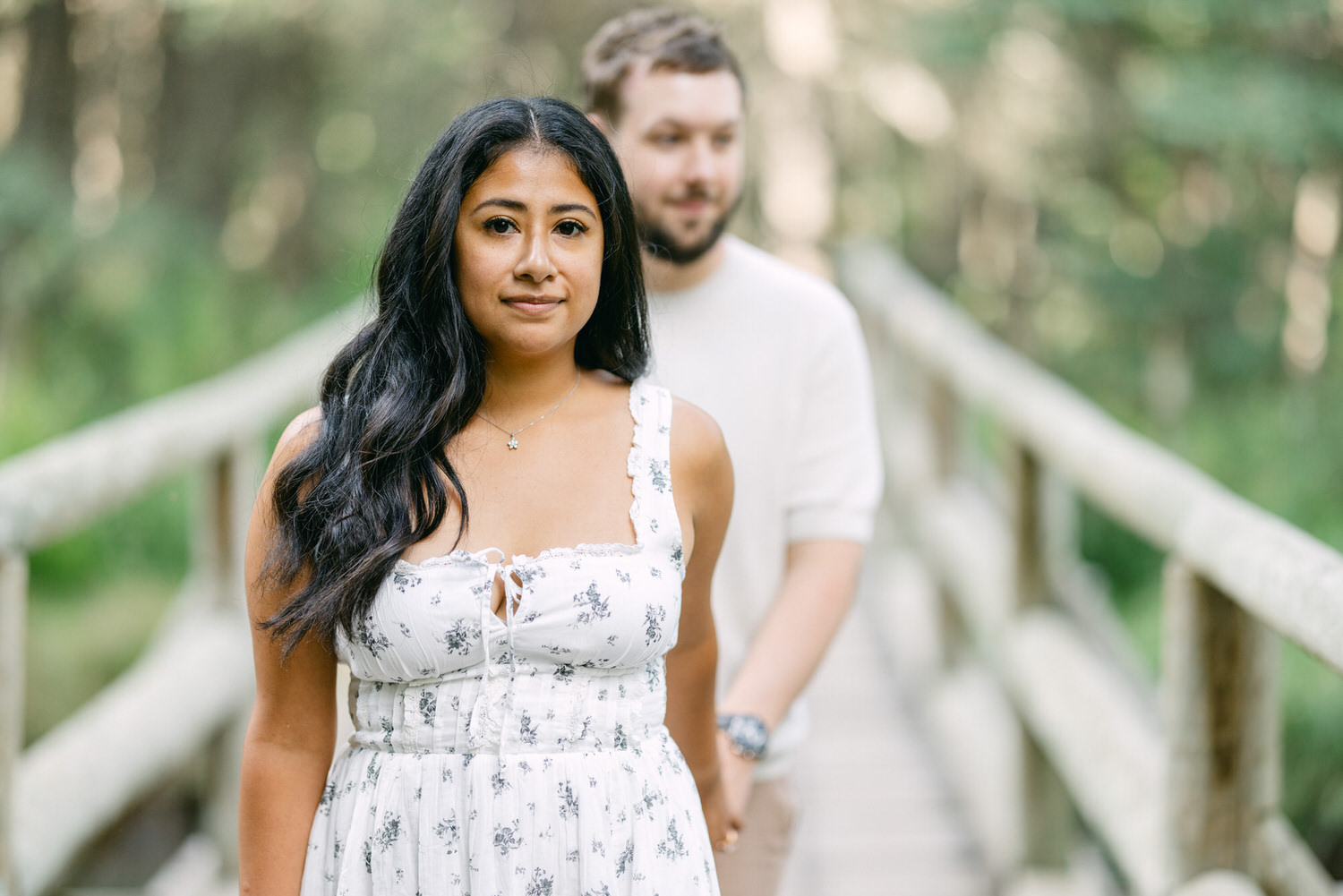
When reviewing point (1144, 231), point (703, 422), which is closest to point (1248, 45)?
point (1144, 231)

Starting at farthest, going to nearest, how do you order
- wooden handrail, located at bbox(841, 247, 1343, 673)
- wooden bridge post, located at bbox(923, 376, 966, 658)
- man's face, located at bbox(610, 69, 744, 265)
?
wooden bridge post, located at bbox(923, 376, 966, 658) → man's face, located at bbox(610, 69, 744, 265) → wooden handrail, located at bbox(841, 247, 1343, 673)

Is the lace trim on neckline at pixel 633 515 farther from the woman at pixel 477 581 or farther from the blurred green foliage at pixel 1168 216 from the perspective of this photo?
the blurred green foliage at pixel 1168 216

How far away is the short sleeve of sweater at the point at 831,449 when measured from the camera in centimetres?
216

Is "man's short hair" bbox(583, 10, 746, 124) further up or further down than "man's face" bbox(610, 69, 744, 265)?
further up

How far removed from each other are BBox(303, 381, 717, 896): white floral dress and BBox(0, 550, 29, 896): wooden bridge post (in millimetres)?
728

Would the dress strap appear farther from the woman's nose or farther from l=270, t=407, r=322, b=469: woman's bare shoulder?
l=270, t=407, r=322, b=469: woman's bare shoulder

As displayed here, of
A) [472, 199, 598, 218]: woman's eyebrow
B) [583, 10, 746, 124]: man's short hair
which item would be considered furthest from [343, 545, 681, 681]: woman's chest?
[583, 10, 746, 124]: man's short hair

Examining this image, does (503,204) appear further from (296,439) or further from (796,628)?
(796,628)

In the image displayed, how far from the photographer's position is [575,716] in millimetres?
1454

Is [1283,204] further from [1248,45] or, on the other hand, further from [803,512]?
[803,512]

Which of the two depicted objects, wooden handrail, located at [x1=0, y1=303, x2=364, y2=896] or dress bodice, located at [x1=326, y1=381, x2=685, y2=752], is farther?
wooden handrail, located at [x1=0, y1=303, x2=364, y2=896]

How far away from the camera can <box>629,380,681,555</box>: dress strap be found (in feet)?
4.91

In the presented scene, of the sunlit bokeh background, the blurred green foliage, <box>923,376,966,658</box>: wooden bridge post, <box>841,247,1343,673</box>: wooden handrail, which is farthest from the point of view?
the blurred green foliage

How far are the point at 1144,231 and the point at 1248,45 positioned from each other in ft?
14.2
